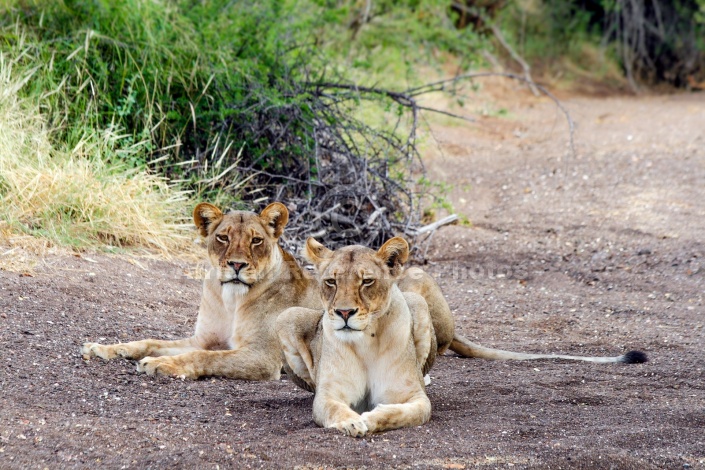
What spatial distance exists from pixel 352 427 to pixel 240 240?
1.57 metres

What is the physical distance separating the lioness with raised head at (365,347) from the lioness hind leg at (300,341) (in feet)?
0.54

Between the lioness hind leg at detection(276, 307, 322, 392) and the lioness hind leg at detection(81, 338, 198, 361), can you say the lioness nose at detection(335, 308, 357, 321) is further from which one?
the lioness hind leg at detection(81, 338, 198, 361)

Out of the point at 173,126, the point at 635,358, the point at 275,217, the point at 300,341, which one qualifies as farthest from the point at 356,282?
the point at 173,126

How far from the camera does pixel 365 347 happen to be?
421 cm

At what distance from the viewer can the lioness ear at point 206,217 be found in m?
5.21

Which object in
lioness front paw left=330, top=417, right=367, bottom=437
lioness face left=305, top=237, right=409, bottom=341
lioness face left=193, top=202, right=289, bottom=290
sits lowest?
lioness front paw left=330, top=417, right=367, bottom=437

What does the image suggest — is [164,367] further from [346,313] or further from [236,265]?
[346,313]

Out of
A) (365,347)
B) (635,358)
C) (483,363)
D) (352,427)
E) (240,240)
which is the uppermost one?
(240,240)

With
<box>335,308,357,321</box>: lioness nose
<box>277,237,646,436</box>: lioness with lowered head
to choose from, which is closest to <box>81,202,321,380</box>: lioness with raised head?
<box>277,237,646,436</box>: lioness with lowered head

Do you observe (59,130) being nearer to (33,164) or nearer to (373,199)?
(33,164)

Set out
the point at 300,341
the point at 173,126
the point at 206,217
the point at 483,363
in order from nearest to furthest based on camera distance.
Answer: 1. the point at 300,341
2. the point at 206,217
3. the point at 483,363
4. the point at 173,126

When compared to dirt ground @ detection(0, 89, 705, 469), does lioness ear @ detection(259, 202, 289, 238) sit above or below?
above

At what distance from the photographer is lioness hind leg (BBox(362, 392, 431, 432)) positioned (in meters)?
3.95

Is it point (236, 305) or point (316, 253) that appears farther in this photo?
point (236, 305)
